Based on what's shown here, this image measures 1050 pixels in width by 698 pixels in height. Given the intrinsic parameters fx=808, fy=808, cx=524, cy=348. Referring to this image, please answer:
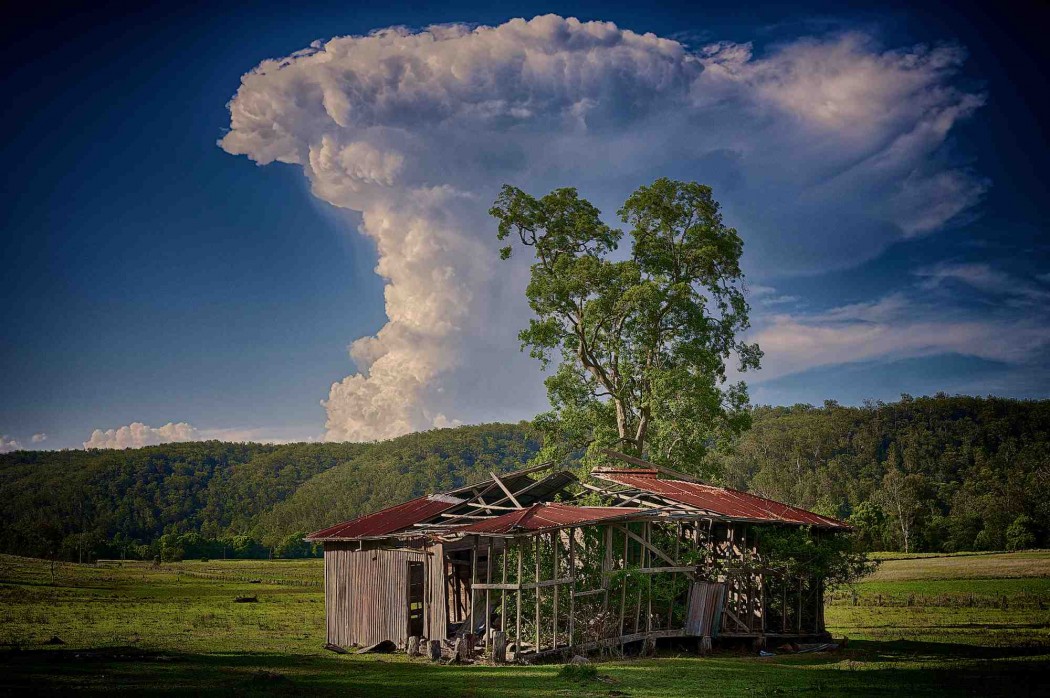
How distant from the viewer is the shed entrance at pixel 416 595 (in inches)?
1032

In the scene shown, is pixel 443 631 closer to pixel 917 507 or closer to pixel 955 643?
pixel 955 643

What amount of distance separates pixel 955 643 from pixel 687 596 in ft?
29.3

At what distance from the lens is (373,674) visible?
18.7m

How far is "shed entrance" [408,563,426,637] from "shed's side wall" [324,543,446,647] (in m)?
0.53

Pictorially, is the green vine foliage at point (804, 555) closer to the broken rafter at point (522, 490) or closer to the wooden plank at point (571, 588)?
the broken rafter at point (522, 490)

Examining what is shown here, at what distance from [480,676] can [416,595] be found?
8.18 metres

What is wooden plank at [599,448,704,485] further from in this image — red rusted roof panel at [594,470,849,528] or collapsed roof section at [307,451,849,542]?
red rusted roof panel at [594,470,849,528]

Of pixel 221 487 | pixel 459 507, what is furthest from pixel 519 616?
pixel 221 487

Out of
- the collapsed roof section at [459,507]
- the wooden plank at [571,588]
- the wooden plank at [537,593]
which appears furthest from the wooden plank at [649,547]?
the collapsed roof section at [459,507]

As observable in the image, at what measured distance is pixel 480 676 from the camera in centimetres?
1892

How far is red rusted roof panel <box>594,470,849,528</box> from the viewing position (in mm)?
27031

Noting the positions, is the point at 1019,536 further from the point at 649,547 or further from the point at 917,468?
the point at 649,547

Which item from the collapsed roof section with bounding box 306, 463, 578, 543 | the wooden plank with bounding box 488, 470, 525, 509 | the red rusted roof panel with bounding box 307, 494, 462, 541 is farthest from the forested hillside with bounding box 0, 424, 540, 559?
the wooden plank with bounding box 488, 470, 525, 509

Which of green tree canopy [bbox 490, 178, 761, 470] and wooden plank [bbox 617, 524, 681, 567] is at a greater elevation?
green tree canopy [bbox 490, 178, 761, 470]
